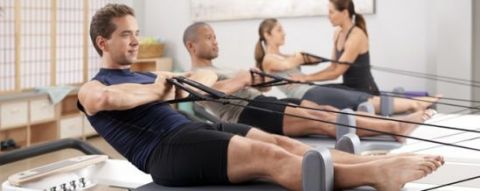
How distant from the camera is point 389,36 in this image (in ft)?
17.1

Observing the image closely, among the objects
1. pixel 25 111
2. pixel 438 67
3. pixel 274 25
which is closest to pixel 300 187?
pixel 274 25

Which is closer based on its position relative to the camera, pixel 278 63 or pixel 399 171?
pixel 399 171

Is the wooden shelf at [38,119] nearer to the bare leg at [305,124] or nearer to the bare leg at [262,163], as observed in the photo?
the bare leg at [305,124]

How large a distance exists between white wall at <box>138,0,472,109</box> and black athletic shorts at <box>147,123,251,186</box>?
3.20 m

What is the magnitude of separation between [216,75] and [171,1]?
356 cm

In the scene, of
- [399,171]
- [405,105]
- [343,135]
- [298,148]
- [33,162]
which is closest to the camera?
[399,171]

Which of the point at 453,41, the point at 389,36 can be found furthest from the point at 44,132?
the point at 453,41

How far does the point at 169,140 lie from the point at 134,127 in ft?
0.52

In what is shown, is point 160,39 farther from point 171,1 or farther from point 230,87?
point 230,87

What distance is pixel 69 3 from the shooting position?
5484 mm

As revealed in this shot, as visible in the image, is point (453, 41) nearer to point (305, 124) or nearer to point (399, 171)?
point (305, 124)

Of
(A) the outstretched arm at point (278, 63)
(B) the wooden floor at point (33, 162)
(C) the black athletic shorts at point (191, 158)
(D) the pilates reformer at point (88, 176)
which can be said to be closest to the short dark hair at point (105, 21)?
(C) the black athletic shorts at point (191, 158)

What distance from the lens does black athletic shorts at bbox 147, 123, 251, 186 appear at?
1.91 metres

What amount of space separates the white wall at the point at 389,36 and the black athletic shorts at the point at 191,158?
126 inches
